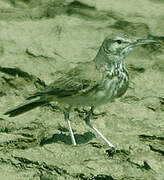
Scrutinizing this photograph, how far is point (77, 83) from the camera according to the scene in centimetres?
669

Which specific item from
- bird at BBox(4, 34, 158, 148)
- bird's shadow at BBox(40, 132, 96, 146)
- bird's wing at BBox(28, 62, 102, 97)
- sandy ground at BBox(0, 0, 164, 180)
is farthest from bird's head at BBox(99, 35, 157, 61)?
bird's shadow at BBox(40, 132, 96, 146)

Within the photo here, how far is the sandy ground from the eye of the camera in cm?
596

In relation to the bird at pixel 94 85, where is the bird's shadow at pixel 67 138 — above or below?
below

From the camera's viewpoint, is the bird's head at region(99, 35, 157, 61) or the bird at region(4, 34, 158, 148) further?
the bird's head at region(99, 35, 157, 61)

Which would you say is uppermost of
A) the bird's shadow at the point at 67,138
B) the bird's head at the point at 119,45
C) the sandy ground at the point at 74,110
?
the bird's head at the point at 119,45

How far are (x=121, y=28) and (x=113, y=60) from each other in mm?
2169

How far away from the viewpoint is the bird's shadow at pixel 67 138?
669 cm

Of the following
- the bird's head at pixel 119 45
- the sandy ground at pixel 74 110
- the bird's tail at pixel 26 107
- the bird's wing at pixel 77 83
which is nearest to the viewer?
the sandy ground at pixel 74 110

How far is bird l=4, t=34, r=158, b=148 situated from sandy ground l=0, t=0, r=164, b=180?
0.97ft

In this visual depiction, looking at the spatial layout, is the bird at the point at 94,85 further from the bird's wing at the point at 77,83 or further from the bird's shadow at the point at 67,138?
the bird's shadow at the point at 67,138

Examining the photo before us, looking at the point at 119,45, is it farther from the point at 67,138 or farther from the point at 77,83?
the point at 67,138

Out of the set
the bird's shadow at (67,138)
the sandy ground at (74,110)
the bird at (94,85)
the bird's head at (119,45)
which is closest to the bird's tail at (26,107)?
the bird at (94,85)

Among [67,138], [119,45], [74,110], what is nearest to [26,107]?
[67,138]

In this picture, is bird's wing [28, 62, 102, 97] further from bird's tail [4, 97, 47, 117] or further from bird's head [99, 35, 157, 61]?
bird's head [99, 35, 157, 61]
